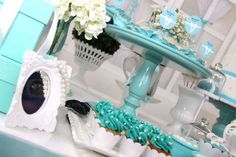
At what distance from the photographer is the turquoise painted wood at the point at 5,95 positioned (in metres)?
0.50

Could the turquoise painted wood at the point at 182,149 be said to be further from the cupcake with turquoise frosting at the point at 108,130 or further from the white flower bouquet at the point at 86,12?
the white flower bouquet at the point at 86,12

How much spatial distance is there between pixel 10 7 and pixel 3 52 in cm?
7

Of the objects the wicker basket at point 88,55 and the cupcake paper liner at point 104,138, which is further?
the wicker basket at point 88,55

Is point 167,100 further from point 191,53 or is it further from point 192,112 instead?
point 191,53

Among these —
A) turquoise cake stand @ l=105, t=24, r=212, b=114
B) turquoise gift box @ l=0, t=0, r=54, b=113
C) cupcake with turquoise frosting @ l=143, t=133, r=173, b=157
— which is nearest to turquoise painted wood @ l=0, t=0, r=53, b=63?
turquoise gift box @ l=0, t=0, r=54, b=113

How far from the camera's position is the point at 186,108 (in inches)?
40.1

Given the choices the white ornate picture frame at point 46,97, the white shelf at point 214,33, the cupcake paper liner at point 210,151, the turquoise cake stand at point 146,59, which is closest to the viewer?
the white ornate picture frame at point 46,97

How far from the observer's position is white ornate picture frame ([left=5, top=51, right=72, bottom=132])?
46 centimetres

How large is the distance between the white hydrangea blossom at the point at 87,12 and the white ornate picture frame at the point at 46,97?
0.27 feet

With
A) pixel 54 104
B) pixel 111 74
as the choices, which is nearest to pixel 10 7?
pixel 54 104

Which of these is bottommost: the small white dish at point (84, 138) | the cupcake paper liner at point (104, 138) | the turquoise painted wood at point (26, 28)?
the small white dish at point (84, 138)

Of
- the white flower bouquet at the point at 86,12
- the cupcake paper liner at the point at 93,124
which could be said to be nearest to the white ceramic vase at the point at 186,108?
the cupcake paper liner at the point at 93,124

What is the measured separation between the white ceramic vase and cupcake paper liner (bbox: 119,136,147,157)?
0.46 metres

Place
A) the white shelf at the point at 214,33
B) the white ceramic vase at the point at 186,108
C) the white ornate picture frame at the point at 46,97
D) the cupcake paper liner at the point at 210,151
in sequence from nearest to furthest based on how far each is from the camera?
the white ornate picture frame at the point at 46,97, the cupcake paper liner at the point at 210,151, the white ceramic vase at the point at 186,108, the white shelf at the point at 214,33
